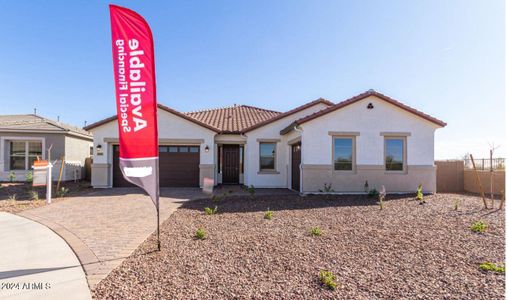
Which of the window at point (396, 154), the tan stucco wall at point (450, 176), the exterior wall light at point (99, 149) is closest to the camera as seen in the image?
the window at point (396, 154)

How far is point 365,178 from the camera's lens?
11.2 meters

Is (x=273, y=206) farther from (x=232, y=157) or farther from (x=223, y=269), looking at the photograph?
(x=232, y=157)

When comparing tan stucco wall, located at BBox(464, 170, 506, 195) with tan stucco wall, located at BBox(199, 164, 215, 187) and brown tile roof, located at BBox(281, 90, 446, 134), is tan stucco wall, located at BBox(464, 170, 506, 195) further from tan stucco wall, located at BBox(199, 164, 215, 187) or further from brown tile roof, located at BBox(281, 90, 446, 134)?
tan stucco wall, located at BBox(199, 164, 215, 187)

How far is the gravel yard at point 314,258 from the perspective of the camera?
338 centimetres

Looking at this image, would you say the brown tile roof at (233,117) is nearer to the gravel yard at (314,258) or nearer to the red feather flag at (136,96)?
the gravel yard at (314,258)

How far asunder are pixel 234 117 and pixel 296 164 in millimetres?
6622

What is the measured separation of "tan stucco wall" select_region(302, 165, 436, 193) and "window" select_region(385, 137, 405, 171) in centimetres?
33

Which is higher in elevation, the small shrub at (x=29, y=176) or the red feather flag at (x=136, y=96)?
the red feather flag at (x=136, y=96)

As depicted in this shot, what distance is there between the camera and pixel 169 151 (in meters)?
14.0

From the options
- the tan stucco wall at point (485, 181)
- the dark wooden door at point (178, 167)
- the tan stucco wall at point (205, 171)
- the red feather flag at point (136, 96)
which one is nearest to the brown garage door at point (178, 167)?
the dark wooden door at point (178, 167)

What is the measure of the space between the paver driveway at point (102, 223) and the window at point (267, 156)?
4.90 meters

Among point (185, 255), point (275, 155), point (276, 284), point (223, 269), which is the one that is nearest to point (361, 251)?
point (276, 284)

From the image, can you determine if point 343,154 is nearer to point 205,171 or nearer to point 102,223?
point 205,171

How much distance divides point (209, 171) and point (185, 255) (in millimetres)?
9453
